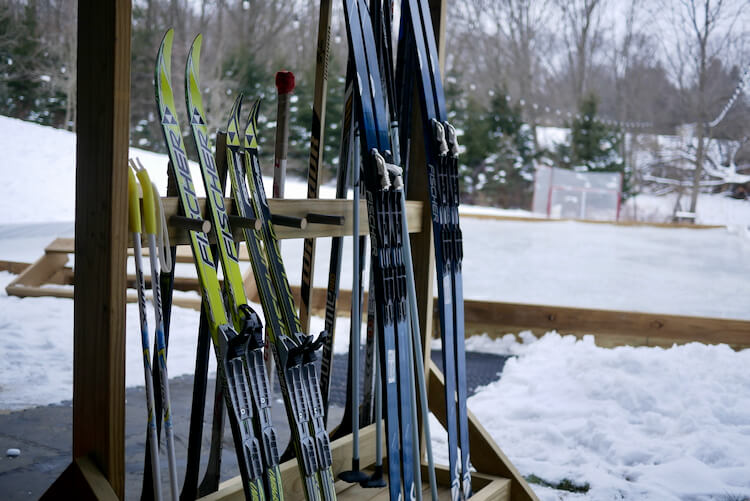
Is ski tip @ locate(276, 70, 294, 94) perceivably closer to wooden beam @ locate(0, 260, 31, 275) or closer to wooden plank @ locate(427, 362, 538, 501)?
wooden plank @ locate(427, 362, 538, 501)

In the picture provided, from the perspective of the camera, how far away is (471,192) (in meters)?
11.1

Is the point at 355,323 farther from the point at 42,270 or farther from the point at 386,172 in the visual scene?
the point at 42,270

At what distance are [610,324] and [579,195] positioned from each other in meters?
6.40

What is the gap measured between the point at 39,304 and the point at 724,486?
12.6 feet

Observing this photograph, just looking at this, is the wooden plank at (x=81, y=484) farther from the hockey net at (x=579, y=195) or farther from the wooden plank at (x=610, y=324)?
the hockey net at (x=579, y=195)

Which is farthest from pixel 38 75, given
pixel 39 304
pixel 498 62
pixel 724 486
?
pixel 724 486

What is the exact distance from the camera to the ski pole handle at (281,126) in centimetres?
166

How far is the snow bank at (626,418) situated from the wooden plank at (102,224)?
5.08ft

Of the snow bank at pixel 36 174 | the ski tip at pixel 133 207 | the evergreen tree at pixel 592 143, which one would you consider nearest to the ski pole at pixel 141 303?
the ski tip at pixel 133 207

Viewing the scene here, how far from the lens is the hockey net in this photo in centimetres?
995

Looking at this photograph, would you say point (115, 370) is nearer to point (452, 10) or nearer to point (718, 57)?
point (718, 57)

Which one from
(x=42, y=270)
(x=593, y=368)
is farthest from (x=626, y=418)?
(x=42, y=270)

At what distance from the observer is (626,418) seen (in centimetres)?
295

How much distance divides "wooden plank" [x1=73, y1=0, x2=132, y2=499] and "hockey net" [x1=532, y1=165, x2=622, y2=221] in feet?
30.6
